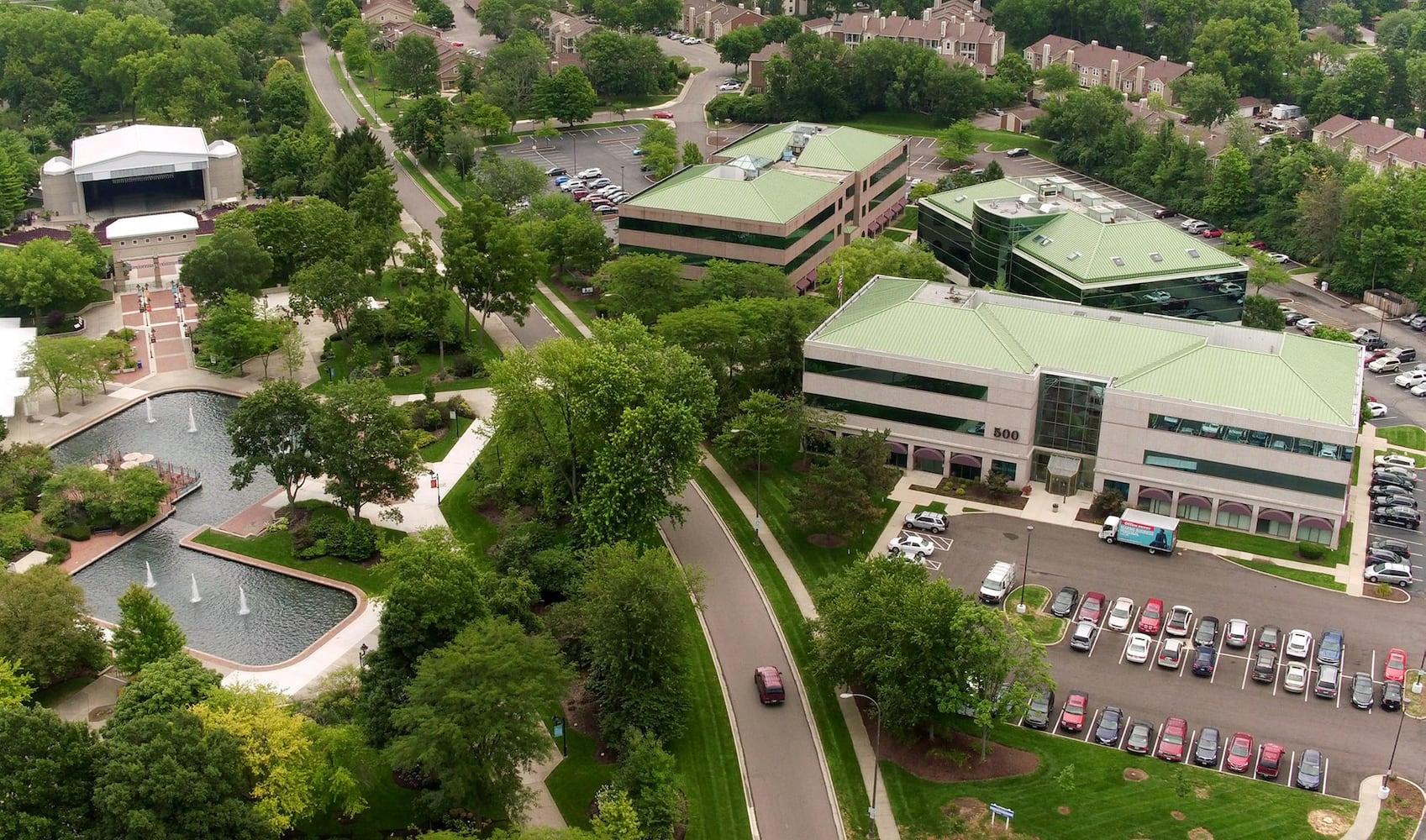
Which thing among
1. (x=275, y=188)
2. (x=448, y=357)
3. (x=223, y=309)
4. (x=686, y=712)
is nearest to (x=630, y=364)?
(x=686, y=712)

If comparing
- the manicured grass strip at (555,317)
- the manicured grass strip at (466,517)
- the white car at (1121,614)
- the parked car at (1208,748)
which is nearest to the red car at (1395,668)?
the parked car at (1208,748)

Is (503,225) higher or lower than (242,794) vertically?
higher

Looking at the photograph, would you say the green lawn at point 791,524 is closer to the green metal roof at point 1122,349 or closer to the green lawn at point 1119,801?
Answer: the green metal roof at point 1122,349

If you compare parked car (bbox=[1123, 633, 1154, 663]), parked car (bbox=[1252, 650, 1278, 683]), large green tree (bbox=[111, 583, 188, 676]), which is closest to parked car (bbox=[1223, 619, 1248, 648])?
parked car (bbox=[1252, 650, 1278, 683])

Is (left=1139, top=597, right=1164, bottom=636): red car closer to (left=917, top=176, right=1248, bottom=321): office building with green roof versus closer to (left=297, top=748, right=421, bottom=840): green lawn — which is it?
(left=917, top=176, right=1248, bottom=321): office building with green roof

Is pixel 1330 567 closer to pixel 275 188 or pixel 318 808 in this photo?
pixel 318 808
